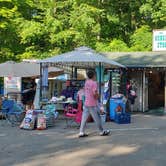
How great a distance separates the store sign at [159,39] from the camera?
94.3ft

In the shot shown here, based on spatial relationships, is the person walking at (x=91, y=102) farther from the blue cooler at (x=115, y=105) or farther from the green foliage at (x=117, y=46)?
the green foliage at (x=117, y=46)

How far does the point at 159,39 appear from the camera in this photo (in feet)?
94.5

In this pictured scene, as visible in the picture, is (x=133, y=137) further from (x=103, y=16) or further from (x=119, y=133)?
(x=103, y=16)

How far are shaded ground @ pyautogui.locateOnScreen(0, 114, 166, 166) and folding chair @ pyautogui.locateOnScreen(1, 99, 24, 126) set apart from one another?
1.11 metres

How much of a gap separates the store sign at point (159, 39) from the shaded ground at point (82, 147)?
12805mm

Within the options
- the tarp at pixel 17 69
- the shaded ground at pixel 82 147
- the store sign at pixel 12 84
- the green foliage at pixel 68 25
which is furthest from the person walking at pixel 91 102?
the green foliage at pixel 68 25

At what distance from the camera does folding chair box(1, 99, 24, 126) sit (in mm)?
17719

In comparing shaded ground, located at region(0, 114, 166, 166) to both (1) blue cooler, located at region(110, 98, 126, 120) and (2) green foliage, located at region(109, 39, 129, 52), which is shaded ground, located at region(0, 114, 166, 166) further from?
(2) green foliage, located at region(109, 39, 129, 52)

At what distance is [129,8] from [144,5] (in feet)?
9.11

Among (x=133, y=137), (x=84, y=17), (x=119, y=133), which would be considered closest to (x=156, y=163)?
(x=133, y=137)

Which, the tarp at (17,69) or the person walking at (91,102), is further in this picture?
the tarp at (17,69)

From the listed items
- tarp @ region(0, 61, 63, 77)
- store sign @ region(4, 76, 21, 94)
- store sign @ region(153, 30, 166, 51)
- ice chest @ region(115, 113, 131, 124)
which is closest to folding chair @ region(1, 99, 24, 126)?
ice chest @ region(115, 113, 131, 124)

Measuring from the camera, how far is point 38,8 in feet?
121

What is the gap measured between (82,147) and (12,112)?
6.13 m
